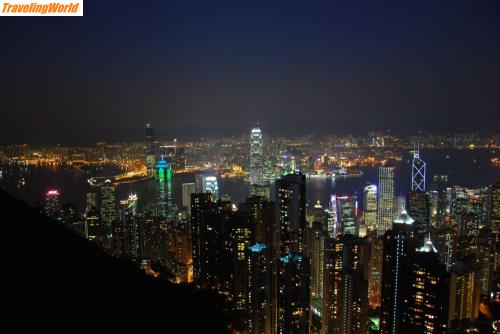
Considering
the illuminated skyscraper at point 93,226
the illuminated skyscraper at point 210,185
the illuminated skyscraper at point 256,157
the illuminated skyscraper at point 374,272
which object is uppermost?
the illuminated skyscraper at point 256,157

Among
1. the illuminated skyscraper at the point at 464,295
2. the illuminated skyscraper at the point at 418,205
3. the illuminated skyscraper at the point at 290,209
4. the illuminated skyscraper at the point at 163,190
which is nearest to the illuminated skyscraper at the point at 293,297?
the illuminated skyscraper at the point at 464,295

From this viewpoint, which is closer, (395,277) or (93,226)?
(395,277)

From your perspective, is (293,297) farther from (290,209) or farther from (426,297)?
(290,209)

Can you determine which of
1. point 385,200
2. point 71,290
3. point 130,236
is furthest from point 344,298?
point 385,200

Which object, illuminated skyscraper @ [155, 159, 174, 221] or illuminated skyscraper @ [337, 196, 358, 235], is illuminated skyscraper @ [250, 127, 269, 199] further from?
illuminated skyscraper @ [337, 196, 358, 235]

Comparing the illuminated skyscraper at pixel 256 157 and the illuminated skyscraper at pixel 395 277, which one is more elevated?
the illuminated skyscraper at pixel 256 157

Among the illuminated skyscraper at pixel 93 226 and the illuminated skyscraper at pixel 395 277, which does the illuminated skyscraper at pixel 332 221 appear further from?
the illuminated skyscraper at pixel 93 226
